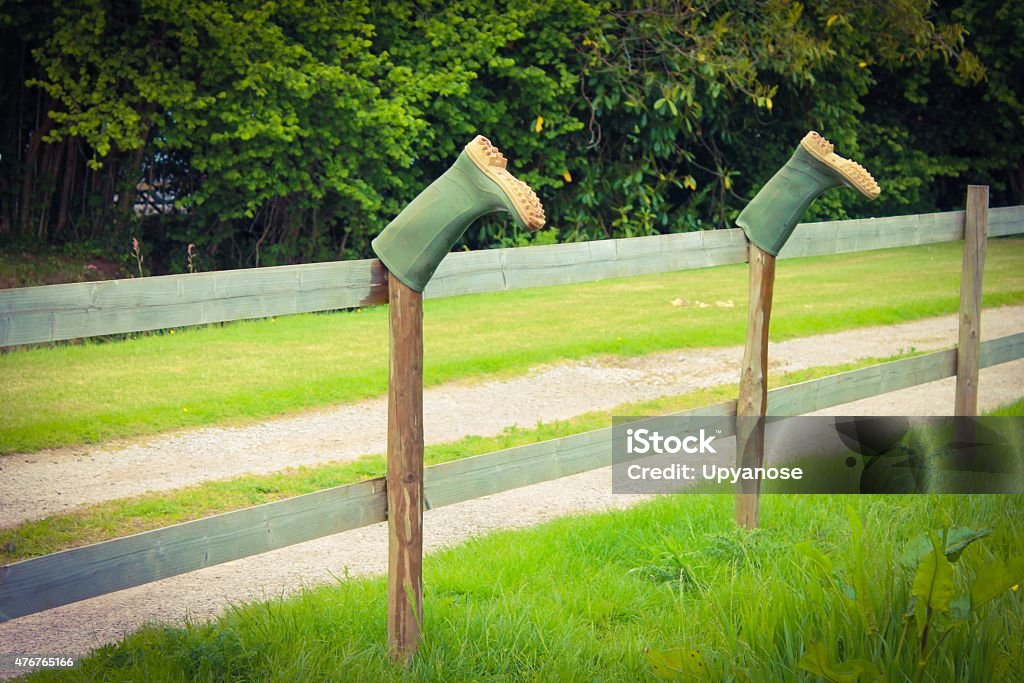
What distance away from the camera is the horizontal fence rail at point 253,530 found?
2586 mm

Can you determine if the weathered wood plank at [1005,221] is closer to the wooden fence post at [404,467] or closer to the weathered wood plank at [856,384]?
the weathered wood plank at [856,384]

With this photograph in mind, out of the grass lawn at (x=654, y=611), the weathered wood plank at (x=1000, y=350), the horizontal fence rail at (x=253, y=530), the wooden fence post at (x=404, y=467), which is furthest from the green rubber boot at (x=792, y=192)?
the weathered wood plank at (x=1000, y=350)

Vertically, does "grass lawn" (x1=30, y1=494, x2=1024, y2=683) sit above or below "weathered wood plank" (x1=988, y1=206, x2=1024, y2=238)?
below

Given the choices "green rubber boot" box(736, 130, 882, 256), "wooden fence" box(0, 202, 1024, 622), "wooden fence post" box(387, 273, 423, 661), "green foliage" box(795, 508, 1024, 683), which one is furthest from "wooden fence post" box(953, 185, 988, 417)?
"wooden fence post" box(387, 273, 423, 661)

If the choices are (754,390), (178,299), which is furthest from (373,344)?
(178,299)

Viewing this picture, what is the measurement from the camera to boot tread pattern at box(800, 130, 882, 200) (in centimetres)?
430

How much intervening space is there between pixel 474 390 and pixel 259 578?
147 inches

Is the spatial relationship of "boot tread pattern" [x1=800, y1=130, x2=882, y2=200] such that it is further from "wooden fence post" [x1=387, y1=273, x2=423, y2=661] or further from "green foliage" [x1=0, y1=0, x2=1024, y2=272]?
"green foliage" [x1=0, y1=0, x2=1024, y2=272]

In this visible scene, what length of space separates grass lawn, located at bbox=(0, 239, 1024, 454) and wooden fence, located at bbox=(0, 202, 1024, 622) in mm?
3791

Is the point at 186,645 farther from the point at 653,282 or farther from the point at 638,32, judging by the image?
the point at 638,32

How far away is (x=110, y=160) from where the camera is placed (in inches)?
482

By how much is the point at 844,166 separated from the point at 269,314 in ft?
8.48

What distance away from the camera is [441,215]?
3035 millimetres

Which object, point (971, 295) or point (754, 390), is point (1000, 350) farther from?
point (754, 390)
